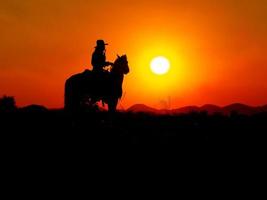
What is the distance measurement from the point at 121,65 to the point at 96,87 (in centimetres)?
188

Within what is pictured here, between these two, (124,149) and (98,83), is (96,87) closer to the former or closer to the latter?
(98,83)

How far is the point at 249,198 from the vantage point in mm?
9969

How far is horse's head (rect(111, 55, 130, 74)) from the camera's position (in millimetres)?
20656

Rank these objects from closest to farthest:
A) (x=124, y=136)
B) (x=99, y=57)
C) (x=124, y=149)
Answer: (x=124, y=149) < (x=124, y=136) < (x=99, y=57)

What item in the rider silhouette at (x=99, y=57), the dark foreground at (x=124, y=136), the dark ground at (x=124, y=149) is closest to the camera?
the dark ground at (x=124, y=149)

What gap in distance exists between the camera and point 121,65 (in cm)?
2080

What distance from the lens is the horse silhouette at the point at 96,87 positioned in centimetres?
2009

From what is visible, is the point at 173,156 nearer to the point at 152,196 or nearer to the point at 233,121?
the point at 152,196

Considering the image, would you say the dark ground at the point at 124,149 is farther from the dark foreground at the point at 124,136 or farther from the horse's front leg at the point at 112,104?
the horse's front leg at the point at 112,104

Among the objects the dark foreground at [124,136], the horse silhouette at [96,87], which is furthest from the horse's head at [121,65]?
the dark foreground at [124,136]

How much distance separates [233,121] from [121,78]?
268 inches

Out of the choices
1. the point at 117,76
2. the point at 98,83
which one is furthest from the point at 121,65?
the point at 98,83

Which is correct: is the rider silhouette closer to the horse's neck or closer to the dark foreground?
the horse's neck

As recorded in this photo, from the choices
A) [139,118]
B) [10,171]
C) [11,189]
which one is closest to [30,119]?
[139,118]
